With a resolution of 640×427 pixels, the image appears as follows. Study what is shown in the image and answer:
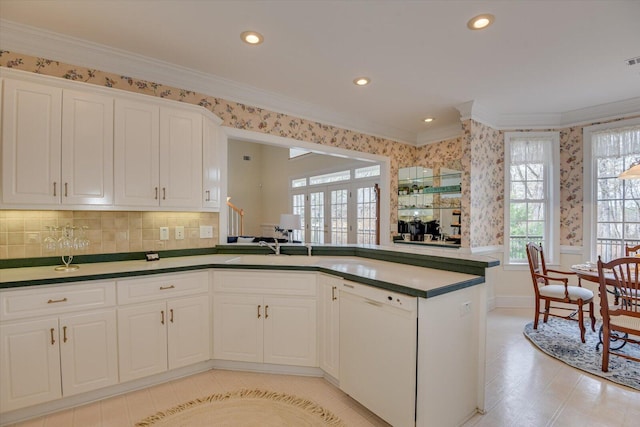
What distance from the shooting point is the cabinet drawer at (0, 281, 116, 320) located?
196cm

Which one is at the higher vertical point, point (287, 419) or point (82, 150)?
point (82, 150)

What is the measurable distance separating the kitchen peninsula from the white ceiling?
1.80 metres

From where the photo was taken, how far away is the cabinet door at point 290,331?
2.54 m

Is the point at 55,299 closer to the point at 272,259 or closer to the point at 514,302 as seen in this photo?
the point at 272,259

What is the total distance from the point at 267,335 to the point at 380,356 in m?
1.08

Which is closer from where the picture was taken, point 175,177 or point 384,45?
point 384,45

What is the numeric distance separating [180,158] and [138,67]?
0.94 m

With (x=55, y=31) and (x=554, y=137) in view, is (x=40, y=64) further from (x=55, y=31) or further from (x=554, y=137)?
(x=554, y=137)

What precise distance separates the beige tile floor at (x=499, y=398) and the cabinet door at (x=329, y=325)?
0.20 m

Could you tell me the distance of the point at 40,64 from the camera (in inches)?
96.7

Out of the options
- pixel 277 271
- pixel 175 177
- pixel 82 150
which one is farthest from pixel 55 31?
pixel 277 271

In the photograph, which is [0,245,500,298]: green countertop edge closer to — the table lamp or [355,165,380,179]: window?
the table lamp

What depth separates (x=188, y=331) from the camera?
2.55 meters

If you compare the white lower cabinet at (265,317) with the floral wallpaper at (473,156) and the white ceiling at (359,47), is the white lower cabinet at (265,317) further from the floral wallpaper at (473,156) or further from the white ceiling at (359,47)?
the white ceiling at (359,47)
